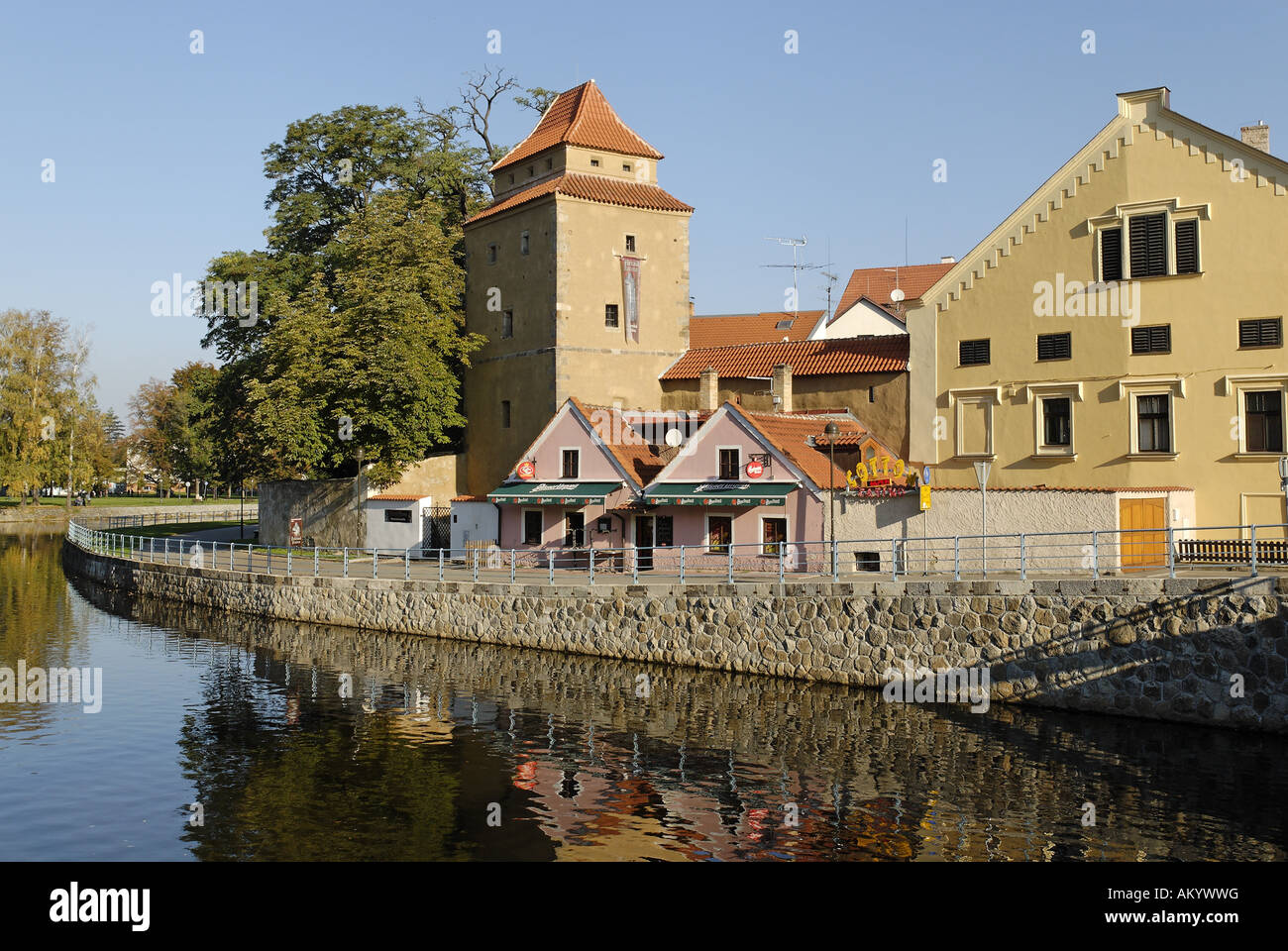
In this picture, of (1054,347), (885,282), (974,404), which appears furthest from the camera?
(885,282)

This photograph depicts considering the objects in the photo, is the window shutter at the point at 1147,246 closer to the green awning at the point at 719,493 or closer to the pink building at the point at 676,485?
the pink building at the point at 676,485

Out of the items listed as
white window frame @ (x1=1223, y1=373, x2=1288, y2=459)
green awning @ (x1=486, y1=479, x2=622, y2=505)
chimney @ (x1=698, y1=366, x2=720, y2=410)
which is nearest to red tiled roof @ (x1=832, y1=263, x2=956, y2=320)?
chimney @ (x1=698, y1=366, x2=720, y2=410)

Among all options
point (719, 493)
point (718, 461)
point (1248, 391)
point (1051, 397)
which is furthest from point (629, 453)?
point (1248, 391)

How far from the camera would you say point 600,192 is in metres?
47.4

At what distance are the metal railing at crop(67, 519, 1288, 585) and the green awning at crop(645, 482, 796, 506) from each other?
142 centimetres

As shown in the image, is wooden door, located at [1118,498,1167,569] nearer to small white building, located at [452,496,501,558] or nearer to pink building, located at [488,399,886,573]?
pink building, located at [488,399,886,573]

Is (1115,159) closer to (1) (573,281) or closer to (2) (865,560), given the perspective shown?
(2) (865,560)

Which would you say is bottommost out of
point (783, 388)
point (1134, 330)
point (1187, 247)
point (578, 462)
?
point (578, 462)

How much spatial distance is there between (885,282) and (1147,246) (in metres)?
34.6

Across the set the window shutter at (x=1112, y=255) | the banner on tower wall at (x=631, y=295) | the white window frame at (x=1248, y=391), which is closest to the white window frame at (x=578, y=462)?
the banner on tower wall at (x=631, y=295)

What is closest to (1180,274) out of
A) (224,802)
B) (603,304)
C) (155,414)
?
(603,304)

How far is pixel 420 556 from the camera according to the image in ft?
148
